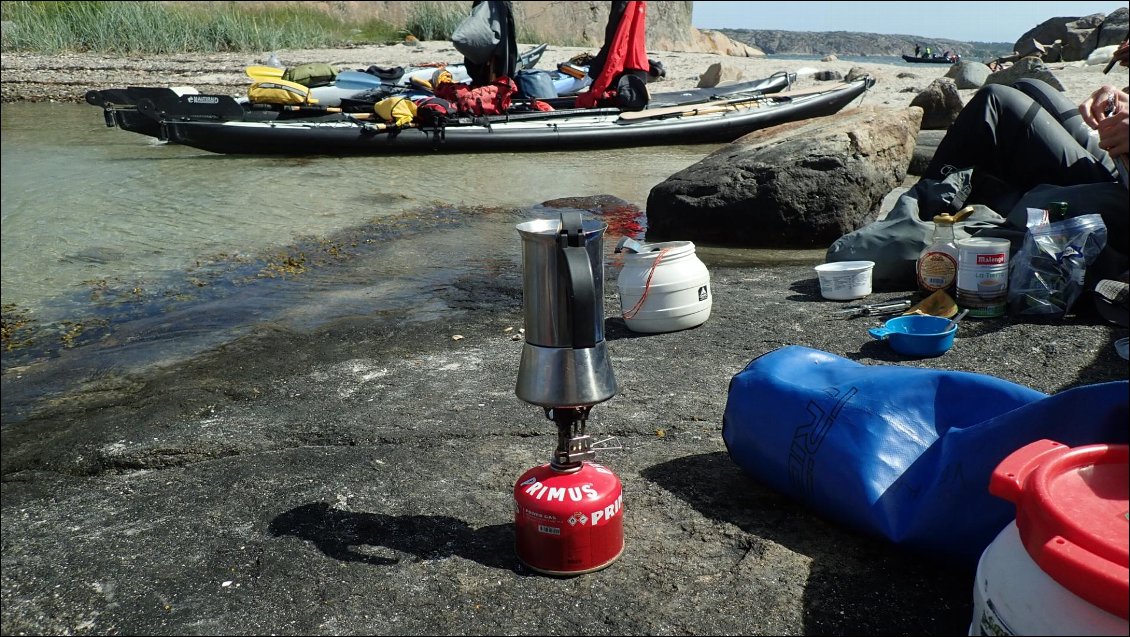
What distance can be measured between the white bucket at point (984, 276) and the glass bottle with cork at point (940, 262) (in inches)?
6.9

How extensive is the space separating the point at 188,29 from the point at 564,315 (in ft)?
76.5

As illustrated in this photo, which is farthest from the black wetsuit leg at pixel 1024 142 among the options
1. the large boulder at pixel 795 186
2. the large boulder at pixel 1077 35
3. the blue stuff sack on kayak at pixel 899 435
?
the large boulder at pixel 1077 35

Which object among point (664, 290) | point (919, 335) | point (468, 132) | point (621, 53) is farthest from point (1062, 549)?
point (621, 53)

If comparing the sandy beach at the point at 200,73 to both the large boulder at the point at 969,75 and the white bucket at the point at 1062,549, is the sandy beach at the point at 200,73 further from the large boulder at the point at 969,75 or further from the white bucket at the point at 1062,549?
the white bucket at the point at 1062,549

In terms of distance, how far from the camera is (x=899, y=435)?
2410mm

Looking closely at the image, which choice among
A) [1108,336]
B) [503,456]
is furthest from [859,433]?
[1108,336]

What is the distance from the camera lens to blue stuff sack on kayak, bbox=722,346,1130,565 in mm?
2035

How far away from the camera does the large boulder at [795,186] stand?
23.0 ft

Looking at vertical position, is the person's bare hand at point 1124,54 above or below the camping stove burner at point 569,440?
above

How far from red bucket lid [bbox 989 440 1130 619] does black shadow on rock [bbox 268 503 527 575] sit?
1362 millimetres

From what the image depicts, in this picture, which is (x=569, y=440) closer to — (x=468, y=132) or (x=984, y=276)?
(x=984, y=276)

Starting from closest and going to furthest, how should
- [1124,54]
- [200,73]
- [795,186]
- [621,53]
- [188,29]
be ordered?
[1124,54] < [795,186] < [621,53] < [200,73] < [188,29]

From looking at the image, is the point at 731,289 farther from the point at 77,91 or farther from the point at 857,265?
the point at 77,91

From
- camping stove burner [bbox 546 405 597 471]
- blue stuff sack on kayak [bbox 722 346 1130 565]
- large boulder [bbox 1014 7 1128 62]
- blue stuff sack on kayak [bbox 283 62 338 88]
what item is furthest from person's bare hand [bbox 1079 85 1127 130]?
large boulder [bbox 1014 7 1128 62]
